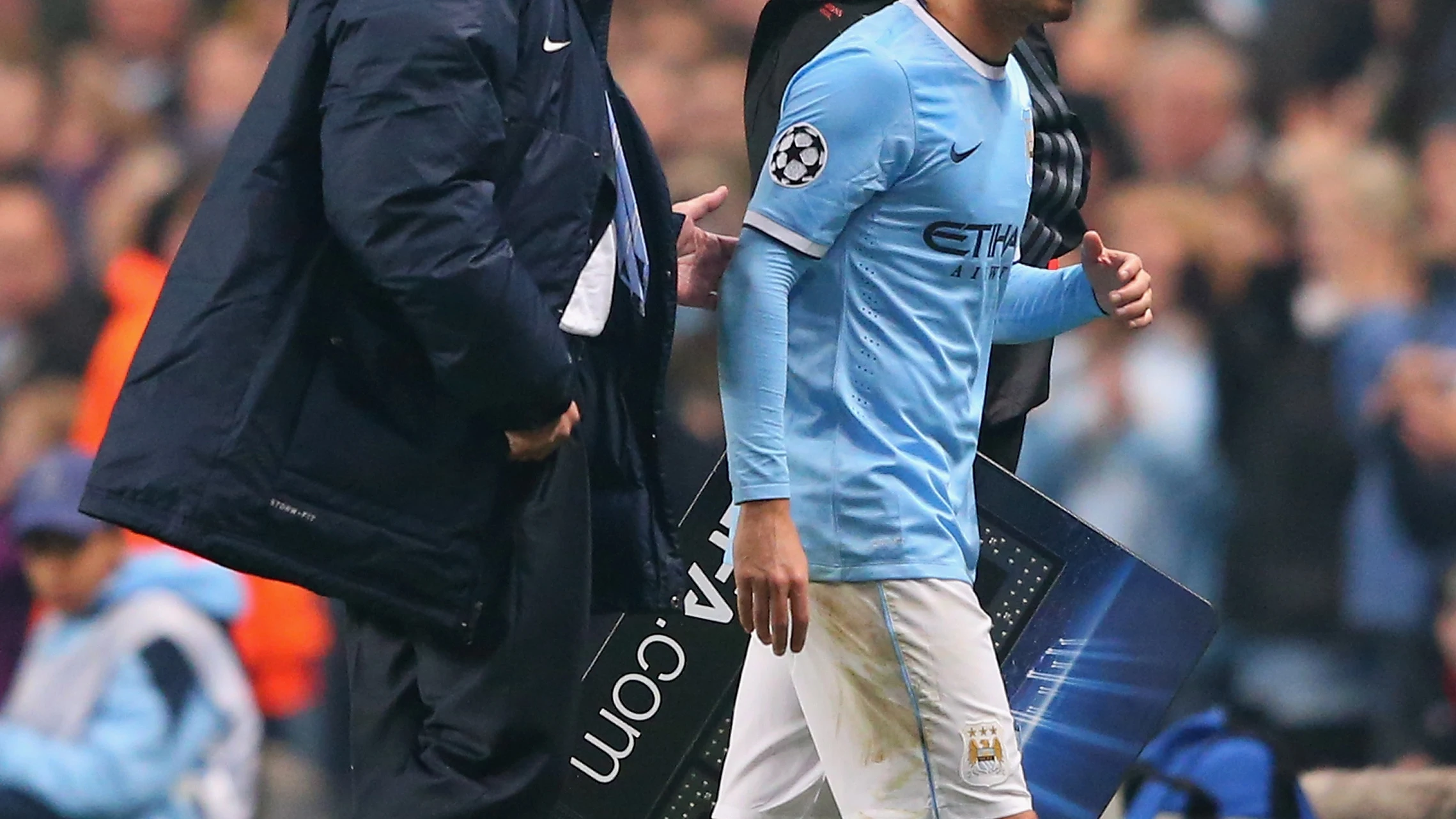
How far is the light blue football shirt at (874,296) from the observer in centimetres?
263

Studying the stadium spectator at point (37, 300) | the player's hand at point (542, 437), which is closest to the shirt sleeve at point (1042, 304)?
the player's hand at point (542, 437)

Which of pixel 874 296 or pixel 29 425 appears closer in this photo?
→ pixel 874 296

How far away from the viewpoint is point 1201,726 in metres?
4.20

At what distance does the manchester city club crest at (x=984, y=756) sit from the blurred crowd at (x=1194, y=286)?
3588 mm

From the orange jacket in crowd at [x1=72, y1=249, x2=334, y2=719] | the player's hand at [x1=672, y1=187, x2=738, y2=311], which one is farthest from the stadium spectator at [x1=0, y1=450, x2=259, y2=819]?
the player's hand at [x1=672, y1=187, x2=738, y2=311]

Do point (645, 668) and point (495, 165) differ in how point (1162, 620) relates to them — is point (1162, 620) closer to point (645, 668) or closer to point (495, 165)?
point (645, 668)

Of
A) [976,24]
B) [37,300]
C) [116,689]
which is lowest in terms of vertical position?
[116,689]

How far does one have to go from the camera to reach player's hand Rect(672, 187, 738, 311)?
2.90 meters

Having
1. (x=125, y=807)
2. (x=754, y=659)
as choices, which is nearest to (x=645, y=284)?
(x=754, y=659)

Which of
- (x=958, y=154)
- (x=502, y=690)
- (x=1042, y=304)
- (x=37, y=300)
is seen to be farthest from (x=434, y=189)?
(x=37, y=300)

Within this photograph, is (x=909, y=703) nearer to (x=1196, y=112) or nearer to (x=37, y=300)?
(x=1196, y=112)

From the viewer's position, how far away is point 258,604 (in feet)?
20.7

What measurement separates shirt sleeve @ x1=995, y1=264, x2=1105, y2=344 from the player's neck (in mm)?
432

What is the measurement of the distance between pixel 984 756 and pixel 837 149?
836 mm
